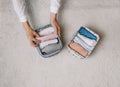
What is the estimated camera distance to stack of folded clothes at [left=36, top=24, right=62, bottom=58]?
1380mm

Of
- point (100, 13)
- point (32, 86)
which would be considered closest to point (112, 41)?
point (100, 13)

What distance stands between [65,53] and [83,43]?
0.13 m

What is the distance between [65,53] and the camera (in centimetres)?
143

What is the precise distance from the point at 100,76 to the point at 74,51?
211mm

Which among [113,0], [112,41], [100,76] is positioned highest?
[113,0]

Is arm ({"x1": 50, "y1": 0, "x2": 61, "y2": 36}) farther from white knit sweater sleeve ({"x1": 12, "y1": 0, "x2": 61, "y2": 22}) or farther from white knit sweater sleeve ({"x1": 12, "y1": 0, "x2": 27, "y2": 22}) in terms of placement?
white knit sweater sleeve ({"x1": 12, "y1": 0, "x2": 27, "y2": 22})

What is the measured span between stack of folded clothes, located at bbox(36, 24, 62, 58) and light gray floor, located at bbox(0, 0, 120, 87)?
0.04m

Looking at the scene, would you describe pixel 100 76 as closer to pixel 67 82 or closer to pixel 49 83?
pixel 67 82

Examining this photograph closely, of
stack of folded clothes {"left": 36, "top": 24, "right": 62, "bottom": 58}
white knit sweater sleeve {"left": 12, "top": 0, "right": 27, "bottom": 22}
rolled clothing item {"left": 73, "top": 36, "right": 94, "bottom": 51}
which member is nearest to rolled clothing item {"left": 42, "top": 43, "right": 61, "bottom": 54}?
stack of folded clothes {"left": 36, "top": 24, "right": 62, "bottom": 58}

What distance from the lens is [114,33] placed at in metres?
1.48

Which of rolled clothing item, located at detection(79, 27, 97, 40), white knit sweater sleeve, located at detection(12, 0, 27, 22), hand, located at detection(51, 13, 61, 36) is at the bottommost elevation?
rolled clothing item, located at detection(79, 27, 97, 40)

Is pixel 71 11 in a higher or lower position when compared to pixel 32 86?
higher

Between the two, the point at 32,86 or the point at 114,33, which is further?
the point at 114,33

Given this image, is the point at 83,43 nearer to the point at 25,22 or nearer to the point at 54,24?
the point at 54,24
